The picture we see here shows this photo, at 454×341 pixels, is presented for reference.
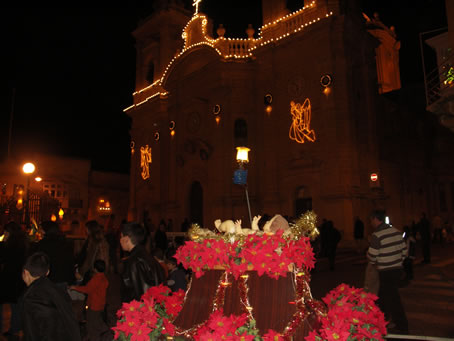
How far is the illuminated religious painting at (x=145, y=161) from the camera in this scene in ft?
101

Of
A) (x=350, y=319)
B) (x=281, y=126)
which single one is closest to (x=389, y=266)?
(x=350, y=319)

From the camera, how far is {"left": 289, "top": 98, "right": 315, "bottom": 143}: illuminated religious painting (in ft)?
66.6

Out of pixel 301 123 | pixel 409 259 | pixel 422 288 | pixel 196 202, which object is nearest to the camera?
pixel 409 259

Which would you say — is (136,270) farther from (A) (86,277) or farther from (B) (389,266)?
(B) (389,266)

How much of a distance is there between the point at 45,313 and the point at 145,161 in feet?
91.5

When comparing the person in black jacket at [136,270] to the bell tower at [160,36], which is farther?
the bell tower at [160,36]

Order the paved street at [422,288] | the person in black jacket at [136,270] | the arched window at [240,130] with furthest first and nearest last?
the arched window at [240,130]
the paved street at [422,288]
the person in black jacket at [136,270]

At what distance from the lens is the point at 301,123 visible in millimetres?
20625

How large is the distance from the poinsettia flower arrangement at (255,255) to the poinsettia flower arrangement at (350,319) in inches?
19.0

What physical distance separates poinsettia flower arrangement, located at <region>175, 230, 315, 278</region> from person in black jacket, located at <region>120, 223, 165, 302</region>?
29.8 inches

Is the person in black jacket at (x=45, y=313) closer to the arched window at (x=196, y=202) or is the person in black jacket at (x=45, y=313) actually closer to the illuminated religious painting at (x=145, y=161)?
the arched window at (x=196, y=202)

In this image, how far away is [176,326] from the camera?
3865 millimetres

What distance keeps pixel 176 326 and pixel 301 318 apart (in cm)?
129

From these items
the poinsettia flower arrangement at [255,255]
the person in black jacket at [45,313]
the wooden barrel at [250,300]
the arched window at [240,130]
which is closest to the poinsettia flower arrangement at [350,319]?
the wooden barrel at [250,300]
